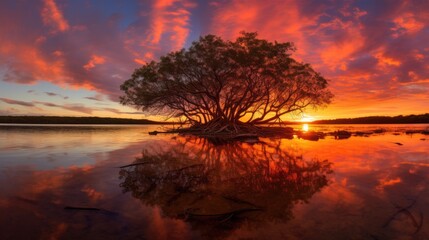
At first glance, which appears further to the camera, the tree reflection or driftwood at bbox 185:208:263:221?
the tree reflection

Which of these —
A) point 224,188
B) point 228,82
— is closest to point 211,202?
point 224,188

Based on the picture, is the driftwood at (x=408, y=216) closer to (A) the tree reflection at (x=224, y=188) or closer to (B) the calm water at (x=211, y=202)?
(B) the calm water at (x=211, y=202)

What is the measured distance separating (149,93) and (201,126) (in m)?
9.32

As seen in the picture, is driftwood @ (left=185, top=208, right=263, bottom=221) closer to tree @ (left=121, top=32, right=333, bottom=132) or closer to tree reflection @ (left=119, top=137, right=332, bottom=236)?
tree reflection @ (left=119, top=137, right=332, bottom=236)

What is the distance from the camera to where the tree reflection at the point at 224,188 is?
5.28 m

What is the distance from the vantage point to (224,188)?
24.5 ft

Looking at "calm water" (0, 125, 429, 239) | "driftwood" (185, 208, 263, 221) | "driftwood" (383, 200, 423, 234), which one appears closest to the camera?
"calm water" (0, 125, 429, 239)

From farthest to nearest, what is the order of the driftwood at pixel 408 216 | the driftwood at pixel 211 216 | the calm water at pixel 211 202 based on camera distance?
the driftwood at pixel 211 216
the driftwood at pixel 408 216
the calm water at pixel 211 202

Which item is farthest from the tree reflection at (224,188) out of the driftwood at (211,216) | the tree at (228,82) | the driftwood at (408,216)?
the tree at (228,82)

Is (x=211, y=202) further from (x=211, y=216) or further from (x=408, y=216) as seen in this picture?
(x=408, y=216)

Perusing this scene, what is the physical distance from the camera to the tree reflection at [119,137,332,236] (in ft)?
17.3

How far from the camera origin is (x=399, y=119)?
359 feet

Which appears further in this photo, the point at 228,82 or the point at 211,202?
the point at 228,82

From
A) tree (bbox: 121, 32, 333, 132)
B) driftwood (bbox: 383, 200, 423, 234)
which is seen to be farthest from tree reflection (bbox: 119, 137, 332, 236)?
tree (bbox: 121, 32, 333, 132)
